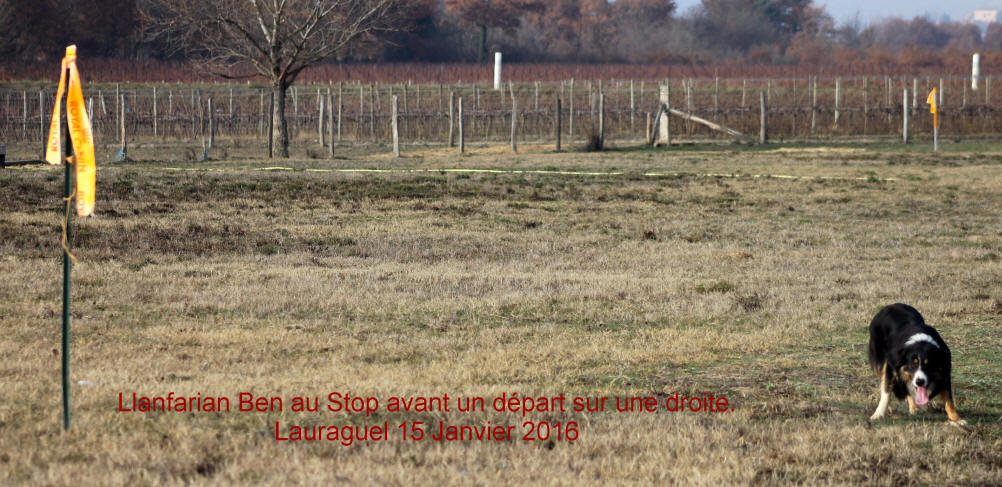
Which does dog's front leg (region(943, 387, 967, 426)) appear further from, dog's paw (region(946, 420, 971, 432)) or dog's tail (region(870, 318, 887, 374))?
dog's tail (region(870, 318, 887, 374))

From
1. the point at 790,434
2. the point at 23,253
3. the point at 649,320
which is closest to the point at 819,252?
the point at 649,320

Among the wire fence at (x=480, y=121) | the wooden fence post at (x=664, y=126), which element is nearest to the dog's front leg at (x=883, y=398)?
the wooden fence post at (x=664, y=126)

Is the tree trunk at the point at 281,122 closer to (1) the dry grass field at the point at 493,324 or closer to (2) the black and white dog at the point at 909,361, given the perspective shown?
(1) the dry grass field at the point at 493,324

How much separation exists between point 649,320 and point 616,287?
148cm

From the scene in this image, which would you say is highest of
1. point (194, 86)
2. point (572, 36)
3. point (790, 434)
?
point (572, 36)

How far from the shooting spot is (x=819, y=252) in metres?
13.4

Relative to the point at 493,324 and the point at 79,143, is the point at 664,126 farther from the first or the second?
the point at 79,143

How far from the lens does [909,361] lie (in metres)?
5.95

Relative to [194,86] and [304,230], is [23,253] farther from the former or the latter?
[194,86]

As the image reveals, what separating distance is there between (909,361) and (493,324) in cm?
376

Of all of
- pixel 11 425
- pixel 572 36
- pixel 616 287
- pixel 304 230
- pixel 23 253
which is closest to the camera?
pixel 11 425

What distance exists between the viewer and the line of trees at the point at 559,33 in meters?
64.8

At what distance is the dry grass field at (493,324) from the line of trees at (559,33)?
45162mm

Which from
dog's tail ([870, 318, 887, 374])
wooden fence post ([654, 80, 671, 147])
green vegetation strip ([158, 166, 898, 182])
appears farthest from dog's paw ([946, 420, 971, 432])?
wooden fence post ([654, 80, 671, 147])
